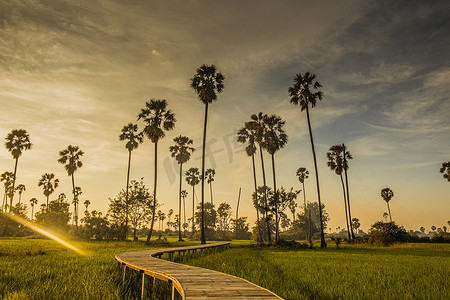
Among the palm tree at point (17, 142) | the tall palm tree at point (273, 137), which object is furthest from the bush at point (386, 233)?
the palm tree at point (17, 142)

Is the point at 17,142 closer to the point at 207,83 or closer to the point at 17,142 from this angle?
the point at 17,142

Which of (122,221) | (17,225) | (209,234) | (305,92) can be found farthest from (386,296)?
(17,225)

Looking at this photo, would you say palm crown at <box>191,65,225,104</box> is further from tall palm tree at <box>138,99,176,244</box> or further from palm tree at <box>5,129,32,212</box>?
palm tree at <box>5,129,32,212</box>

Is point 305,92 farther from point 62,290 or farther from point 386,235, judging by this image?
point 62,290

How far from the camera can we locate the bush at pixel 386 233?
108ft

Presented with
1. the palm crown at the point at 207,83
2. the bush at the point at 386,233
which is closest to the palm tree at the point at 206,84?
the palm crown at the point at 207,83

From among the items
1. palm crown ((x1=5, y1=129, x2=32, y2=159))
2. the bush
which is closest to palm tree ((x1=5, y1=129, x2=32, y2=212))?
palm crown ((x1=5, y1=129, x2=32, y2=159))

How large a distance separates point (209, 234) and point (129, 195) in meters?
28.6

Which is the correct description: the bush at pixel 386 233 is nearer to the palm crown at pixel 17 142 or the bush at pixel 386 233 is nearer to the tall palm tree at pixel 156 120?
the tall palm tree at pixel 156 120

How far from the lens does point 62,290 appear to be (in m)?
6.52

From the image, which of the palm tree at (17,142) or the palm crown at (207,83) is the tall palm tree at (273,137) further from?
the palm tree at (17,142)

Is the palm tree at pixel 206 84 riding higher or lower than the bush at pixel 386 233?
higher

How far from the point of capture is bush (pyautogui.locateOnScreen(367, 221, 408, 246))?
32938mm

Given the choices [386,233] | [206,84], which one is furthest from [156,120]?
[386,233]
